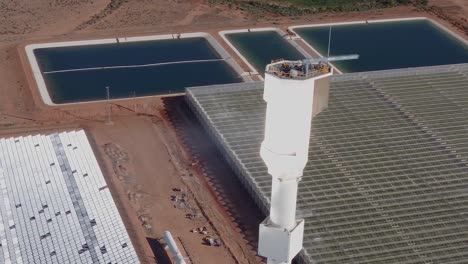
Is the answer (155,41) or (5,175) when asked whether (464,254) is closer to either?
(5,175)

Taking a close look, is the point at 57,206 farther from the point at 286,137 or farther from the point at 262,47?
the point at 262,47

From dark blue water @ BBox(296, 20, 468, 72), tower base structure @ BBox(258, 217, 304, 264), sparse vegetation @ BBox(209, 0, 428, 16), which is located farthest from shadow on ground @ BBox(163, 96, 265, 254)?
sparse vegetation @ BBox(209, 0, 428, 16)

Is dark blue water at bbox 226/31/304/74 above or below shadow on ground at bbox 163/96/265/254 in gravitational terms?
above

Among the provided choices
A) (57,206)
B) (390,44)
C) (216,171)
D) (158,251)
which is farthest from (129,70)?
(158,251)

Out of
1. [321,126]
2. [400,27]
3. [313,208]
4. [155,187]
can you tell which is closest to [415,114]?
[321,126]

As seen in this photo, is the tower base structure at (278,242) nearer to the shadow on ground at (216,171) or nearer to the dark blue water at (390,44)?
the shadow on ground at (216,171)

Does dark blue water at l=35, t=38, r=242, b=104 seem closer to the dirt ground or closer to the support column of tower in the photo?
the dirt ground
